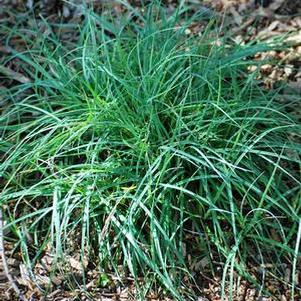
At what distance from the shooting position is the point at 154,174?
110 inches

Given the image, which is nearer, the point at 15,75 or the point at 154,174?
the point at 154,174

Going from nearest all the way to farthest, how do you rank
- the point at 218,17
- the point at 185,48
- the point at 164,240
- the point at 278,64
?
the point at 164,240 < the point at 185,48 < the point at 278,64 < the point at 218,17

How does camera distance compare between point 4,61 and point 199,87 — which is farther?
point 4,61

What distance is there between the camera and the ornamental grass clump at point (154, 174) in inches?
105

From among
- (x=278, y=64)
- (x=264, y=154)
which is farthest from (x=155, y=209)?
(x=278, y=64)

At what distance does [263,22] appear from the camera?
377 cm

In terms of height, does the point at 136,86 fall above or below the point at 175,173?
above

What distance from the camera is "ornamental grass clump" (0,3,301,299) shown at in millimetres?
2678

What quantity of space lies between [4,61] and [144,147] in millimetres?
1218

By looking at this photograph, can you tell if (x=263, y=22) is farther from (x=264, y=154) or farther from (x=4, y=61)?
(x=4, y=61)

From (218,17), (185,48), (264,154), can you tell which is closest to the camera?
(264,154)

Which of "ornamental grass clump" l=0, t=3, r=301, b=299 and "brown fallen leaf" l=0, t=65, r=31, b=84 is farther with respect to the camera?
"brown fallen leaf" l=0, t=65, r=31, b=84

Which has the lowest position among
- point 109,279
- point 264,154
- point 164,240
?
point 109,279

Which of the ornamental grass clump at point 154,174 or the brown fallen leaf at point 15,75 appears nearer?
the ornamental grass clump at point 154,174
